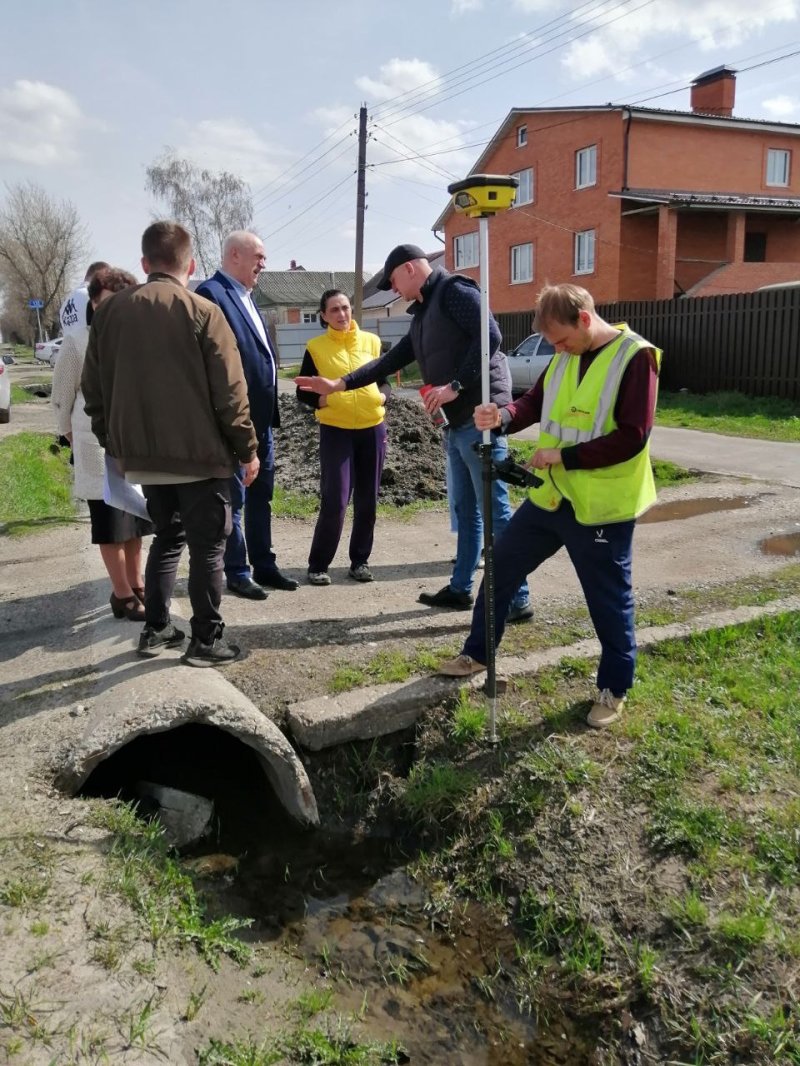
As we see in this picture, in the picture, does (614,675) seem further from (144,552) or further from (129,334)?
(144,552)

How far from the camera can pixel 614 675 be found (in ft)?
11.8

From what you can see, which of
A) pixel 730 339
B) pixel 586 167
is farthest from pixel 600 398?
pixel 586 167

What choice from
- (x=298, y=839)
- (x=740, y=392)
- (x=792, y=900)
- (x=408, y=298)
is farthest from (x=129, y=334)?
(x=740, y=392)

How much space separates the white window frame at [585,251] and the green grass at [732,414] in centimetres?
1039

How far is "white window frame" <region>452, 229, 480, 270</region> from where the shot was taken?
3503cm

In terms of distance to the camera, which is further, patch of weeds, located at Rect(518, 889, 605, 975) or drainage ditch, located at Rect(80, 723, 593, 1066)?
patch of weeds, located at Rect(518, 889, 605, 975)

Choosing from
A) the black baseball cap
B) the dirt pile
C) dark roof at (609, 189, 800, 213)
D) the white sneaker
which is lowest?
the white sneaker

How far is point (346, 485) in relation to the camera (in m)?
5.36

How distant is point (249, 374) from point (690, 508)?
15.7 ft

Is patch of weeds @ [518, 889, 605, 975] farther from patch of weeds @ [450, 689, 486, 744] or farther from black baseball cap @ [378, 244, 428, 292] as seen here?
black baseball cap @ [378, 244, 428, 292]

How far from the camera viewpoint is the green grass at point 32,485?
24.7 ft

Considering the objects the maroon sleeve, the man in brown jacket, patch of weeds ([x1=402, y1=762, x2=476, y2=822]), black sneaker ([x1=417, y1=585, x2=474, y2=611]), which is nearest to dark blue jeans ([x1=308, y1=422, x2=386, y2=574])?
black sneaker ([x1=417, y1=585, x2=474, y2=611])

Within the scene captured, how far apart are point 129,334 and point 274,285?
63.5m

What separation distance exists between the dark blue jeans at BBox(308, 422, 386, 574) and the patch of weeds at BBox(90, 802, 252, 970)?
8.37 ft
